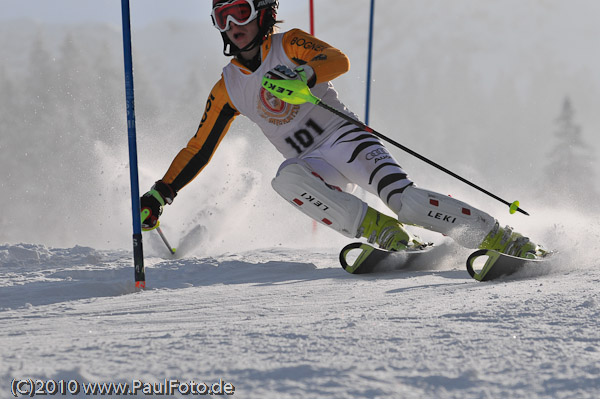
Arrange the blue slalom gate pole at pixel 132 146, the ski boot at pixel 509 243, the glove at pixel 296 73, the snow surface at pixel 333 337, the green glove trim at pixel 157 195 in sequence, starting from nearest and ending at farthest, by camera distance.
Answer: the snow surface at pixel 333 337, the blue slalom gate pole at pixel 132 146, the ski boot at pixel 509 243, the glove at pixel 296 73, the green glove trim at pixel 157 195

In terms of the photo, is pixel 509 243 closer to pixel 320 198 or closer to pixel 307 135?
pixel 320 198

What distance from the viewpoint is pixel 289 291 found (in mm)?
2357

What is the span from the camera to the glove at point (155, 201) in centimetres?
331

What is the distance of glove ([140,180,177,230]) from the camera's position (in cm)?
331

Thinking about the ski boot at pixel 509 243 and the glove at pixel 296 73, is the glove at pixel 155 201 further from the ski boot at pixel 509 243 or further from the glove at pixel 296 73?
the ski boot at pixel 509 243

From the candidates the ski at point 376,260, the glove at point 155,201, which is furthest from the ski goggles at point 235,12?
the ski at point 376,260

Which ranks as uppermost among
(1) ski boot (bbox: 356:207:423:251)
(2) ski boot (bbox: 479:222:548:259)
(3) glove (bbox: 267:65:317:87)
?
(3) glove (bbox: 267:65:317:87)

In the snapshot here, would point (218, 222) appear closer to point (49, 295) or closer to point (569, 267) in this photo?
point (49, 295)

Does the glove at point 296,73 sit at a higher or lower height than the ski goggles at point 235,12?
lower

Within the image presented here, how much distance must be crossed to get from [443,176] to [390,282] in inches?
644

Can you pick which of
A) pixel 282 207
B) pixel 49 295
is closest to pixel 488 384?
pixel 49 295

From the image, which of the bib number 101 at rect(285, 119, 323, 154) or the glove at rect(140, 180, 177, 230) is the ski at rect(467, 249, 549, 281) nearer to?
the bib number 101 at rect(285, 119, 323, 154)

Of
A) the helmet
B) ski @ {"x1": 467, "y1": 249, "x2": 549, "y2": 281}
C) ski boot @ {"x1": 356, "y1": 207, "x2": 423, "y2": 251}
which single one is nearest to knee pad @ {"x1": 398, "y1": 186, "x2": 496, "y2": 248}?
ski boot @ {"x1": 356, "y1": 207, "x2": 423, "y2": 251}

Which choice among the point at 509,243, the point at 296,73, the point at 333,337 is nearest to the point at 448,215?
the point at 509,243
